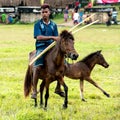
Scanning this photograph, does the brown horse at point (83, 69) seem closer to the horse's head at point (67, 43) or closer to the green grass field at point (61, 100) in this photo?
the green grass field at point (61, 100)

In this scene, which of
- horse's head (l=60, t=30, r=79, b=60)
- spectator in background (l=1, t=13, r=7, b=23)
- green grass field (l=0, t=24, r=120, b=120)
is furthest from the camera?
spectator in background (l=1, t=13, r=7, b=23)

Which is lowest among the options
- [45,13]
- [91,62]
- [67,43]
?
[91,62]

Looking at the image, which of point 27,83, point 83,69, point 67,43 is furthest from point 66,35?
point 83,69

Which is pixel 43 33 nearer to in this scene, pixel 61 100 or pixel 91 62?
pixel 61 100

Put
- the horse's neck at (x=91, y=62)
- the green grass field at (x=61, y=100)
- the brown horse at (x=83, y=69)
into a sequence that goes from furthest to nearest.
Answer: the horse's neck at (x=91, y=62), the brown horse at (x=83, y=69), the green grass field at (x=61, y=100)

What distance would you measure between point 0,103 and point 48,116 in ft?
6.36

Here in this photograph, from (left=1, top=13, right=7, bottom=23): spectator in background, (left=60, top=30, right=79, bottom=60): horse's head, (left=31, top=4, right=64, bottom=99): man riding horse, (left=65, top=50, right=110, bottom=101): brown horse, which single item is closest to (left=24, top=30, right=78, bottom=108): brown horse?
(left=60, top=30, right=79, bottom=60): horse's head

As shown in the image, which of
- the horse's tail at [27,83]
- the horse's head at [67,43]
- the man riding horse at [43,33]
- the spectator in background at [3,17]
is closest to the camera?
the horse's head at [67,43]

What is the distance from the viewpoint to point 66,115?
9.06m

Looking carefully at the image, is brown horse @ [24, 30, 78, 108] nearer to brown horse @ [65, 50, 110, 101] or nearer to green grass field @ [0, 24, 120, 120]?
green grass field @ [0, 24, 120, 120]

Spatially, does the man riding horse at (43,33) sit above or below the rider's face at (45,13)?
below

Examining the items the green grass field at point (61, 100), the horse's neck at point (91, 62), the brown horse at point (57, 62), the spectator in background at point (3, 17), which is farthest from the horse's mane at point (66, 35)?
the spectator in background at point (3, 17)

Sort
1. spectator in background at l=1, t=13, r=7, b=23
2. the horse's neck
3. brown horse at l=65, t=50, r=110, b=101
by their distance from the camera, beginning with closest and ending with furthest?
1. brown horse at l=65, t=50, r=110, b=101
2. the horse's neck
3. spectator in background at l=1, t=13, r=7, b=23

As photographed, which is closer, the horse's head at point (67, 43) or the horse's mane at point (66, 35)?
the horse's head at point (67, 43)
